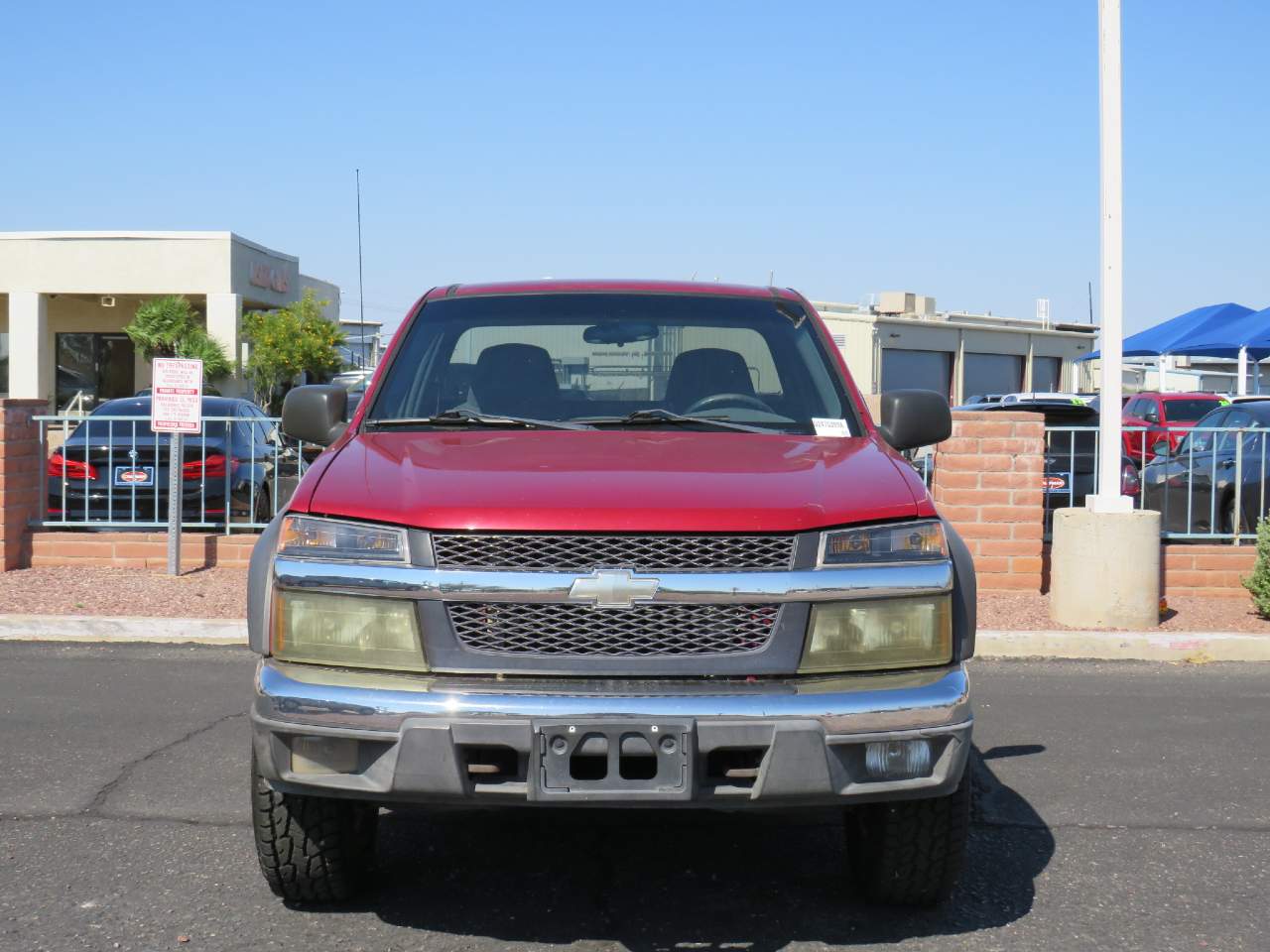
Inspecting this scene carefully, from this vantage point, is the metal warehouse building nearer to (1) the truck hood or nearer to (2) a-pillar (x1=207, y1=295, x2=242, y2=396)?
(2) a-pillar (x1=207, y1=295, x2=242, y2=396)

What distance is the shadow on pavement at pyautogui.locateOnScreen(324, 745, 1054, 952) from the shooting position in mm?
4004

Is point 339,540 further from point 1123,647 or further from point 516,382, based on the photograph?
point 1123,647

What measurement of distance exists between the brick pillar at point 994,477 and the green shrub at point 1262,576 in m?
1.42

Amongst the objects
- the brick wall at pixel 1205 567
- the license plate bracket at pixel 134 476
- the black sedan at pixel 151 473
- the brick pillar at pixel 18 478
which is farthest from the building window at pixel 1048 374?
the brick pillar at pixel 18 478

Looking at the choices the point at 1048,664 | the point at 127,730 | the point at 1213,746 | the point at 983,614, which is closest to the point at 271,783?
the point at 127,730

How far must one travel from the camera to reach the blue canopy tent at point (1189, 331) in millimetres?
22312

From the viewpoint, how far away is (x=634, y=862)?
4609 mm

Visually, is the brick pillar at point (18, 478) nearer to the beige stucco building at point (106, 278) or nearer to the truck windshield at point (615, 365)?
the truck windshield at point (615, 365)

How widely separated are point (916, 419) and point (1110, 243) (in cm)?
547

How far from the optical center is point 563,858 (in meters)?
4.64

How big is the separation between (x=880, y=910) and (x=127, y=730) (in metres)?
3.74

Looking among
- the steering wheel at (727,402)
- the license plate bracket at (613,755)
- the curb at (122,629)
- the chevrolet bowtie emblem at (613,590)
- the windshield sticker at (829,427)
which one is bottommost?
the curb at (122,629)

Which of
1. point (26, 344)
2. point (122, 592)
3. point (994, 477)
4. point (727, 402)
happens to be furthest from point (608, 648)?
point (26, 344)

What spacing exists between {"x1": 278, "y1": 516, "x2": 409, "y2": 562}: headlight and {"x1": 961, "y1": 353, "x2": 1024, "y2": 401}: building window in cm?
4423
